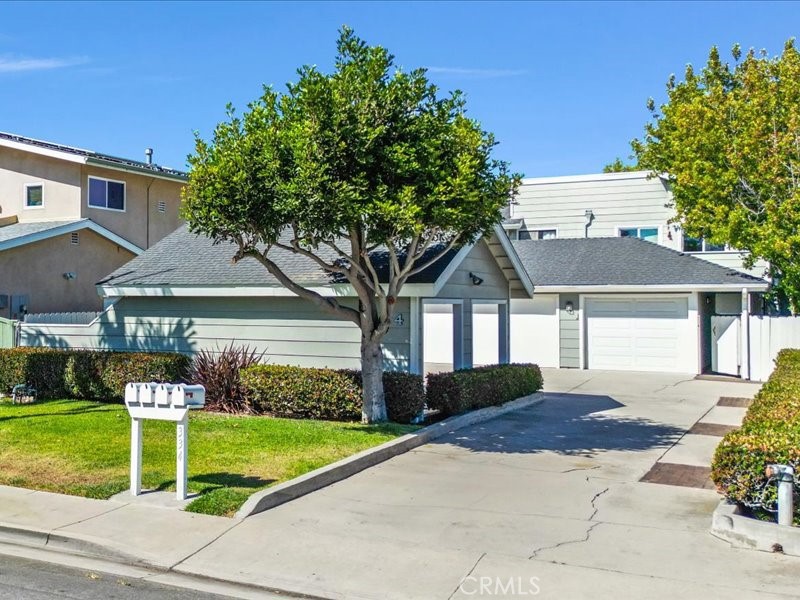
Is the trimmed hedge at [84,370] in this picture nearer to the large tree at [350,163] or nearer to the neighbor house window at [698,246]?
the large tree at [350,163]

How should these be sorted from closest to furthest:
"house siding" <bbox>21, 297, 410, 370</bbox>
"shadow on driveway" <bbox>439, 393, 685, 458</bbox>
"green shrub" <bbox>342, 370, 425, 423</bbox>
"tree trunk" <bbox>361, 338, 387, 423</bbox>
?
1. "shadow on driveway" <bbox>439, 393, 685, 458</bbox>
2. "tree trunk" <bbox>361, 338, 387, 423</bbox>
3. "green shrub" <bbox>342, 370, 425, 423</bbox>
4. "house siding" <bbox>21, 297, 410, 370</bbox>

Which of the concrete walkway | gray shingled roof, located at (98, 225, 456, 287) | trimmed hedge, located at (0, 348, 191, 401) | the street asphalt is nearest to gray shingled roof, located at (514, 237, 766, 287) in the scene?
gray shingled roof, located at (98, 225, 456, 287)

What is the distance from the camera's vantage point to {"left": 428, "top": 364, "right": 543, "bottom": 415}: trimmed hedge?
12805 millimetres

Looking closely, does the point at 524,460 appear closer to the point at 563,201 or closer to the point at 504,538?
the point at 504,538

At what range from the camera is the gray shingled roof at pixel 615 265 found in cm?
2050

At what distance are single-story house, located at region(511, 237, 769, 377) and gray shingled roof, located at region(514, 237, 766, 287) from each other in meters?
0.03

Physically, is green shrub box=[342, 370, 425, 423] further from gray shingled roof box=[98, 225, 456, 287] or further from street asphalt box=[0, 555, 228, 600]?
street asphalt box=[0, 555, 228, 600]

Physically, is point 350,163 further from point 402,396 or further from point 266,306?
point 266,306

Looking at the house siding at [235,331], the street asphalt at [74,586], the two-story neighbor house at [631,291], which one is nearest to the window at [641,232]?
the two-story neighbor house at [631,291]

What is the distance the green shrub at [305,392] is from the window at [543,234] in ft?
52.3

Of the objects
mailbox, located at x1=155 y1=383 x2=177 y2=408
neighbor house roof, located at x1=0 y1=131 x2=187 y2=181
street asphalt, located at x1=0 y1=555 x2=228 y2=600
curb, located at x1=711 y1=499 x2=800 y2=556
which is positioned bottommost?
street asphalt, located at x1=0 y1=555 x2=228 y2=600

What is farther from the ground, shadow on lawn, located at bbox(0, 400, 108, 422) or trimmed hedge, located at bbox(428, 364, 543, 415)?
trimmed hedge, located at bbox(428, 364, 543, 415)

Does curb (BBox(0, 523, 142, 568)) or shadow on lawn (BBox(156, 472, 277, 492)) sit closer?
curb (BBox(0, 523, 142, 568))

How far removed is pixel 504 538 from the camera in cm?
690
